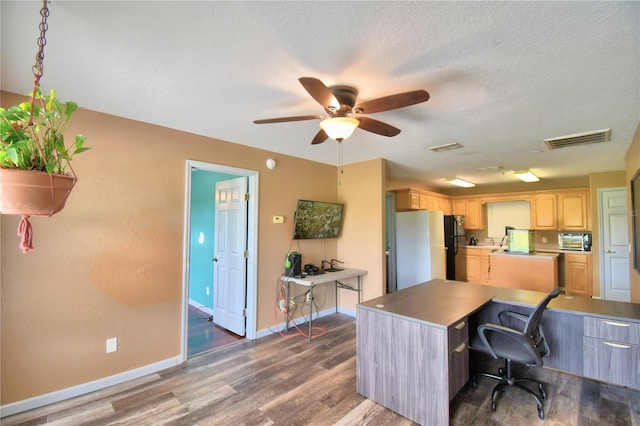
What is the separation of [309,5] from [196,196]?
4.19m

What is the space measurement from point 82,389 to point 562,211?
25.5 ft

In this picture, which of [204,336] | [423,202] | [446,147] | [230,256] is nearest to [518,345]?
[446,147]

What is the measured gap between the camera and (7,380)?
6.65 feet

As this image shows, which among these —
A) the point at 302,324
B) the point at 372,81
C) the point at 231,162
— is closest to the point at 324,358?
the point at 302,324

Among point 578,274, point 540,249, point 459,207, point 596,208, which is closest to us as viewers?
point 596,208

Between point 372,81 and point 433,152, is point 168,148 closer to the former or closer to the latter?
point 372,81

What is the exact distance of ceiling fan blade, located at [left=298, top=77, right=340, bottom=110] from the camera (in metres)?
1.47

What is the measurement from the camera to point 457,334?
6.74ft

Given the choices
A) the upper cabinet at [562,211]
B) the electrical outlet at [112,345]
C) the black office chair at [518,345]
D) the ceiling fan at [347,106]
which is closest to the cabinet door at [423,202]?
the upper cabinet at [562,211]

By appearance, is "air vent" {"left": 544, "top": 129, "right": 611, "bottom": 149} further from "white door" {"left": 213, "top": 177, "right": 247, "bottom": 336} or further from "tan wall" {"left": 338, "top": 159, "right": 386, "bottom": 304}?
"white door" {"left": 213, "top": 177, "right": 247, "bottom": 336}

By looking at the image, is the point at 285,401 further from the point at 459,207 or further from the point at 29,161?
the point at 459,207

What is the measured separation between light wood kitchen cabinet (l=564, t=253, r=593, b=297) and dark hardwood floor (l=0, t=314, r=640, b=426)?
3.78 metres

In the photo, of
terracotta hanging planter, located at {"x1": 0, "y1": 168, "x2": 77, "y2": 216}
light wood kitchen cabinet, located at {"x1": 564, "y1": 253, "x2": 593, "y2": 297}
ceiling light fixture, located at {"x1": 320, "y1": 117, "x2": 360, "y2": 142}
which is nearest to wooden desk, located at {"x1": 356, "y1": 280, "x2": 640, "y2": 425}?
ceiling light fixture, located at {"x1": 320, "y1": 117, "x2": 360, "y2": 142}

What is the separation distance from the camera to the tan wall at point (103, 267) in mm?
2092
